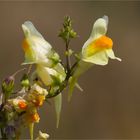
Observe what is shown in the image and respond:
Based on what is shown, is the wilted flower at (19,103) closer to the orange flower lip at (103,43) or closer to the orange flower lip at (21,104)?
the orange flower lip at (21,104)

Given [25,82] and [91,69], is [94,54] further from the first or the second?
[91,69]

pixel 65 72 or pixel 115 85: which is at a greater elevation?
pixel 65 72

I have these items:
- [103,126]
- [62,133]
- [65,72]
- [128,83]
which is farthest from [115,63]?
[65,72]

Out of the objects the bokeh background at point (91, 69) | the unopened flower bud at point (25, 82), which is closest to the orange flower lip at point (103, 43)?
the unopened flower bud at point (25, 82)

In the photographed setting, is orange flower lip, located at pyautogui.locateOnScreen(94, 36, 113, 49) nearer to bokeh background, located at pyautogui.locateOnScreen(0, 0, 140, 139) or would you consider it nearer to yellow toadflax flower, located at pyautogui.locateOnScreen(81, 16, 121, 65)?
yellow toadflax flower, located at pyautogui.locateOnScreen(81, 16, 121, 65)

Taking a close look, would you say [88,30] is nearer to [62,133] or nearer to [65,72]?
[62,133]

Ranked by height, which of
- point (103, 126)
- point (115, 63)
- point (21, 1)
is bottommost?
point (103, 126)

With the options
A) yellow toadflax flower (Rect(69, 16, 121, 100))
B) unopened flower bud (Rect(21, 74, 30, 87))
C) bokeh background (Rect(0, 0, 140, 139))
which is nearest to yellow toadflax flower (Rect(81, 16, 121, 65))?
yellow toadflax flower (Rect(69, 16, 121, 100))
